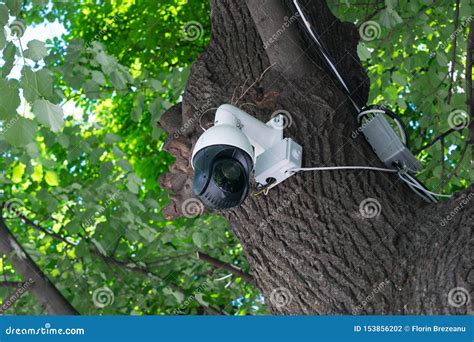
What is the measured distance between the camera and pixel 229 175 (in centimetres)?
227

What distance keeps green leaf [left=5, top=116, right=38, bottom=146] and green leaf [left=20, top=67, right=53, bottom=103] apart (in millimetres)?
109

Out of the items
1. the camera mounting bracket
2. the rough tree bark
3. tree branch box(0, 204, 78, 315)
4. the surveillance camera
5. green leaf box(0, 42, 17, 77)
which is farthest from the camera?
tree branch box(0, 204, 78, 315)

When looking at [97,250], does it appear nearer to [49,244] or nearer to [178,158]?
[49,244]

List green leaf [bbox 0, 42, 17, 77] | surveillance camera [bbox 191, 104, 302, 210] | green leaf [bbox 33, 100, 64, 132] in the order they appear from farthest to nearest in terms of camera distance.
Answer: green leaf [bbox 0, 42, 17, 77]
green leaf [bbox 33, 100, 64, 132]
surveillance camera [bbox 191, 104, 302, 210]

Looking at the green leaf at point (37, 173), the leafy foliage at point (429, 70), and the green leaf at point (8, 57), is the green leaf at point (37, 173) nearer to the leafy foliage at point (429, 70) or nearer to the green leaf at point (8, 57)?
the green leaf at point (8, 57)

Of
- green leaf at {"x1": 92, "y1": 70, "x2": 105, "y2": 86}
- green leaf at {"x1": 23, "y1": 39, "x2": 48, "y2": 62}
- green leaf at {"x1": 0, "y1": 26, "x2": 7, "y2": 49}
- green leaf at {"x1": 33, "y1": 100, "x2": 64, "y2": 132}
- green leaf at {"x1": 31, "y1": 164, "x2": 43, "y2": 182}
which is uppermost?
green leaf at {"x1": 0, "y1": 26, "x2": 7, "y2": 49}

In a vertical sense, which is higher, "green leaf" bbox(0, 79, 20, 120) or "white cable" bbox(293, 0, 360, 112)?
"green leaf" bbox(0, 79, 20, 120)

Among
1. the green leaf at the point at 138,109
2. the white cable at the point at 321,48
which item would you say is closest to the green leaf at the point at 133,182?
the green leaf at the point at 138,109

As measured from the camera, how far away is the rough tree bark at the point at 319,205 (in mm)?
2418

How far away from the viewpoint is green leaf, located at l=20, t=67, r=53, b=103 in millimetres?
2725

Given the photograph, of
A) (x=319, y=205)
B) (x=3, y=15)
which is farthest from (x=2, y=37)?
(x=319, y=205)

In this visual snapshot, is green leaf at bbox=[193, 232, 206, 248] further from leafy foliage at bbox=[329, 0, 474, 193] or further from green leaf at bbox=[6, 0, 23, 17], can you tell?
green leaf at bbox=[6, 0, 23, 17]

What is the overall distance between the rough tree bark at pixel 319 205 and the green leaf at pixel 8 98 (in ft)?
2.13

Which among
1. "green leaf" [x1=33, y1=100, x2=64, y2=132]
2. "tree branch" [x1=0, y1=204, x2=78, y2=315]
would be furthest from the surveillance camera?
"tree branch" [x1=0, y1=204, x2=78, y2=315]
